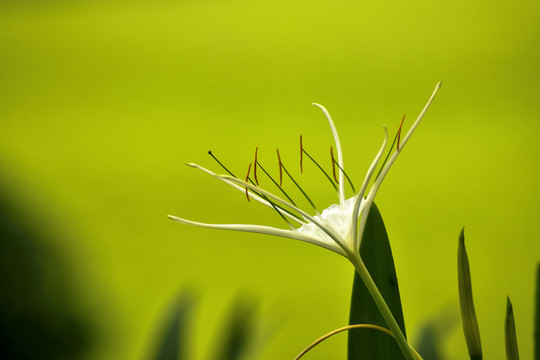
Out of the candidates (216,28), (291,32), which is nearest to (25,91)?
(216,28)

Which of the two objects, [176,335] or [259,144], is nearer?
[176,335]

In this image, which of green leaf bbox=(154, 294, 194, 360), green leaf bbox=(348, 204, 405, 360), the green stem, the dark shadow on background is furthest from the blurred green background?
the green stem

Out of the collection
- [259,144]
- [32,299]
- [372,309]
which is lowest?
[32,299]

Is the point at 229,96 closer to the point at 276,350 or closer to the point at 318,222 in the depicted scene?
the point at 276,350

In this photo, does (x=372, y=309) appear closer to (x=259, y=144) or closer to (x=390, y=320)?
(x=390, y=320)

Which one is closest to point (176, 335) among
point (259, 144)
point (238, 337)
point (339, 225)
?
Answer: point (238, 337)

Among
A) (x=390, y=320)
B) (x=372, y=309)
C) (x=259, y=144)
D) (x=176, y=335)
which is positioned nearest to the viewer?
(x=390, y=320)
